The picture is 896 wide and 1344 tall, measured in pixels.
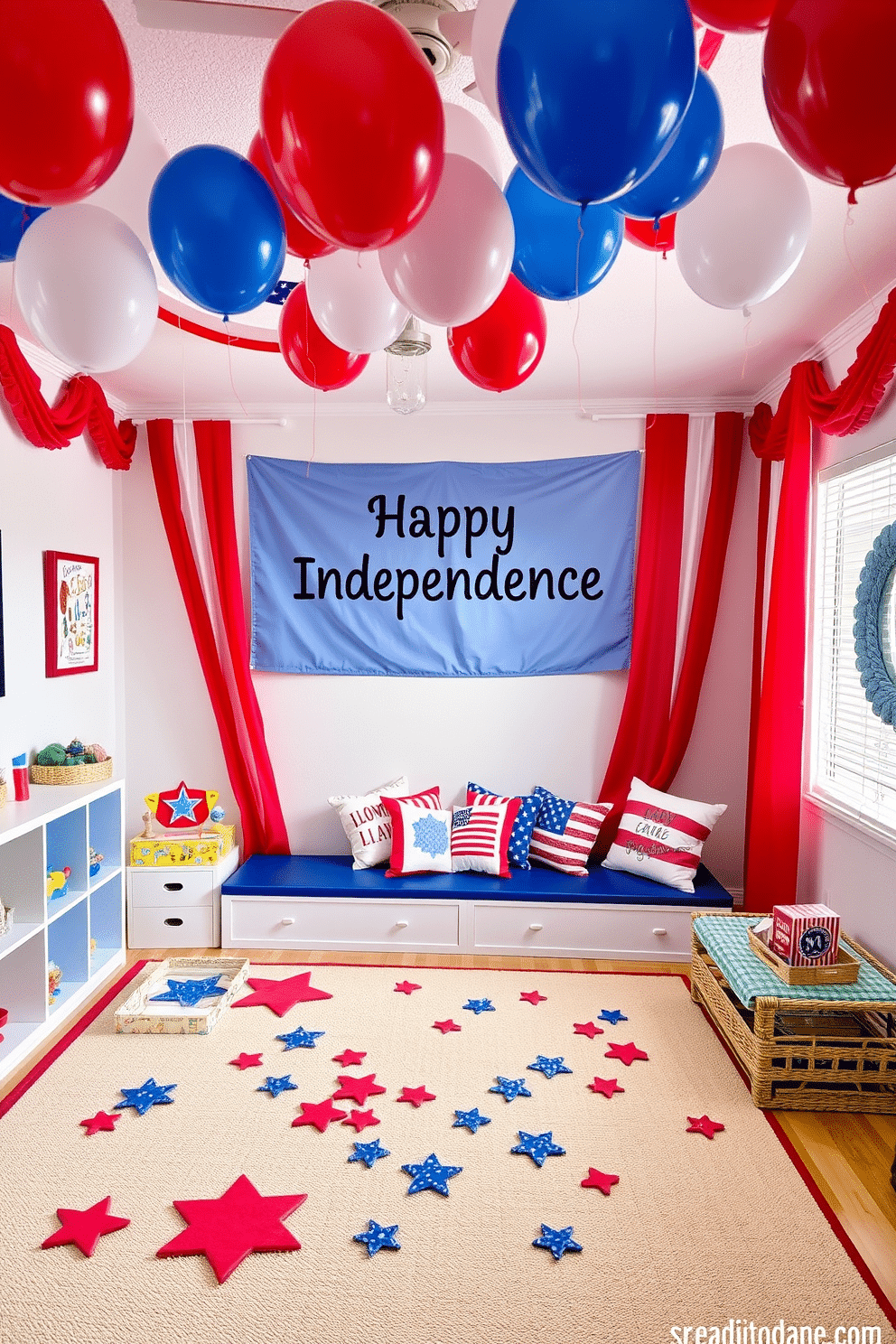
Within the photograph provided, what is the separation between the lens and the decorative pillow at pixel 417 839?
3.77m

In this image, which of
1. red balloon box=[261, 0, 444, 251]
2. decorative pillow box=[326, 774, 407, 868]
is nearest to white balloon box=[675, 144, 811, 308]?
red balloon box=[261, 0, 444, 251]

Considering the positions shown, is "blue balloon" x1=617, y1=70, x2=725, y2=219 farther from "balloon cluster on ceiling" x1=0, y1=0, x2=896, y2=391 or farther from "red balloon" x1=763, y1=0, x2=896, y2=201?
"red balloon" x1=763, y1=0, x2=896, y2=201

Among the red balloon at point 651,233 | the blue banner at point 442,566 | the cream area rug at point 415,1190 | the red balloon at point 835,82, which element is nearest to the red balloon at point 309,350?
the red balloon at point 651,233

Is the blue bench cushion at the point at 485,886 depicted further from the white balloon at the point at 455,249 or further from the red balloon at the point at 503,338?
the white balloon at the point at 455,249

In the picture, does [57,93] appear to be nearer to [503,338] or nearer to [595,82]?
[595,82]

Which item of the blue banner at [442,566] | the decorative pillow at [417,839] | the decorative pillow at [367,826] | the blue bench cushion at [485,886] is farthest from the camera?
the blue banner at [442,566]

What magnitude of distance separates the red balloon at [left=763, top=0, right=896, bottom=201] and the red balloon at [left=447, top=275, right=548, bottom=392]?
0.74 meters

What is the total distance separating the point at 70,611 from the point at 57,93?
2930 millimetres

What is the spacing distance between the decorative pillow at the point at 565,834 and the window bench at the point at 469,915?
0.33 ft

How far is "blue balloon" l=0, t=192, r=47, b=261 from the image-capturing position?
134 cm

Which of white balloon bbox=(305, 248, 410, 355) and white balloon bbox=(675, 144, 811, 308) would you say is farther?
white balloon bbox=(305, 248, 410, 355)

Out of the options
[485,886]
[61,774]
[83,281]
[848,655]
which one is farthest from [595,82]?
[485,886]

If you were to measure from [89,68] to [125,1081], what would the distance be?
2.62m

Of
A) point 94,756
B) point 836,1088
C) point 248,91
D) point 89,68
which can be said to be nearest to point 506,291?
point 248,91
